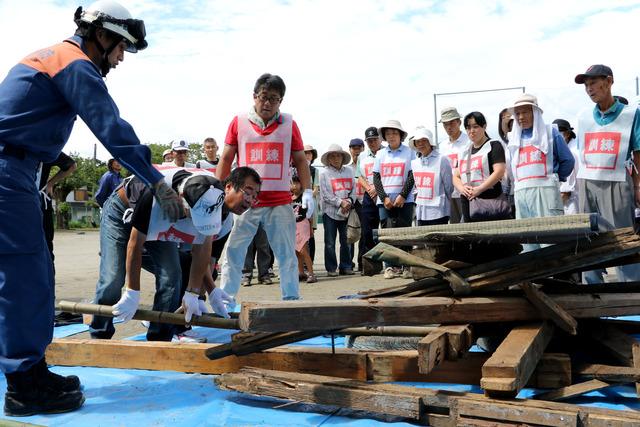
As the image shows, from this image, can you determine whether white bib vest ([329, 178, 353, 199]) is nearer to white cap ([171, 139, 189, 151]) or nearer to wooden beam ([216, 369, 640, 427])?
white cap ([171, 139, 189, 151])

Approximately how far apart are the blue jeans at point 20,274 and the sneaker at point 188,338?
1685mm

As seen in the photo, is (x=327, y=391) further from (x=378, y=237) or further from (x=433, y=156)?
(x=433, y=156)

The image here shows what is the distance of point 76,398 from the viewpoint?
317 cm

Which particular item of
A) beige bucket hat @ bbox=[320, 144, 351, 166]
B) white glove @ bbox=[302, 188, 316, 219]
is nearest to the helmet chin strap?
white glove @ bbox=[302, 188, 316, 219]

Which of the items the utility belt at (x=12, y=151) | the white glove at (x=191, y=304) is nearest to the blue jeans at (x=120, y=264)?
the white glove at (x=191, y=304)

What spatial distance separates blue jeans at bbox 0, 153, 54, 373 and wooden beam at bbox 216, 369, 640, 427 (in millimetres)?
989

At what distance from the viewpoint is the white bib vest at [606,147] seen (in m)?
5.12

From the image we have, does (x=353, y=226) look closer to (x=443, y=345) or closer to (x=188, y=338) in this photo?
(x=188, y=338)

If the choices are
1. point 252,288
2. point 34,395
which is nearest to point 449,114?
point 252,288

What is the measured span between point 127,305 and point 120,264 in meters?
0.61

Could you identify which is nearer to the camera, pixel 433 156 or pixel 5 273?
pixel 5 273

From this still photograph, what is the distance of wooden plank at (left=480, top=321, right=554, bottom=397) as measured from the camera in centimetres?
248

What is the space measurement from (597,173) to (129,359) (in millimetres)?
4041

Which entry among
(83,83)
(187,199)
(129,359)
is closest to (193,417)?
(129,359)
